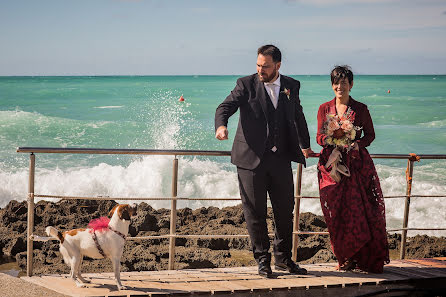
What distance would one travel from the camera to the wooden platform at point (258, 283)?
4008 millimetres

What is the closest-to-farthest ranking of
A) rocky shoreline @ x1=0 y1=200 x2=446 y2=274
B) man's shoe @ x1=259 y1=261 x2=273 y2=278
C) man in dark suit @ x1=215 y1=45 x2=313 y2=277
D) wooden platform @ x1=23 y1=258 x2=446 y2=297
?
wooden platform @ x1=23 y1=258 x2=446 y2=297, man in dark suit @ x1=215 y1=45 x2=313 y2=277, man's shoe @ x1=259 y1=261 x2=273 y2=278, rocky shoreline @ x1=0 y1=200 x2=446 y2=274

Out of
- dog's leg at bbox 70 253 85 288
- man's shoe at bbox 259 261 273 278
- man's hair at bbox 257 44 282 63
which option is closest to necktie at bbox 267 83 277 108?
man's hair at bbox 257 44 282 63

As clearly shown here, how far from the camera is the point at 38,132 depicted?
93.5 ft

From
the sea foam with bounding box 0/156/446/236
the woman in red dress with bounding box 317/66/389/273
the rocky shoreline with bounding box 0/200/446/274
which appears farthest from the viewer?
the sea foam with bounding box 0/156/446/236

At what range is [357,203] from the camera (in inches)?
180

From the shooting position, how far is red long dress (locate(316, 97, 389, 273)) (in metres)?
4.56

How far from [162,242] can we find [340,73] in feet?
17.3

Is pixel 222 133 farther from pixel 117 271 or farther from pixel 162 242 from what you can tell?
pixel 162 242

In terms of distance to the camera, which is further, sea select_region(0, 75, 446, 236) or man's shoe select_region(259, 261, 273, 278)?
sea select_region(0, 75, 446, 236)

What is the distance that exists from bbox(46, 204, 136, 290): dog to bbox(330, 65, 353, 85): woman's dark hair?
5.63 feet

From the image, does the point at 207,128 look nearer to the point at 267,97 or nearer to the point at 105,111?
the point at 105,111

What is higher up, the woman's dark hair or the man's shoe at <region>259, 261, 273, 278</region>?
the woman's dark hair

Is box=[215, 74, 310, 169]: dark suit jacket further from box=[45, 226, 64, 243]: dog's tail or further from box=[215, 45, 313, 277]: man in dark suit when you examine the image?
box=[45, 226, 64, 243]: dog's tail

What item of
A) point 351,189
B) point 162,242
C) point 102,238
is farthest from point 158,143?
point 102,238
